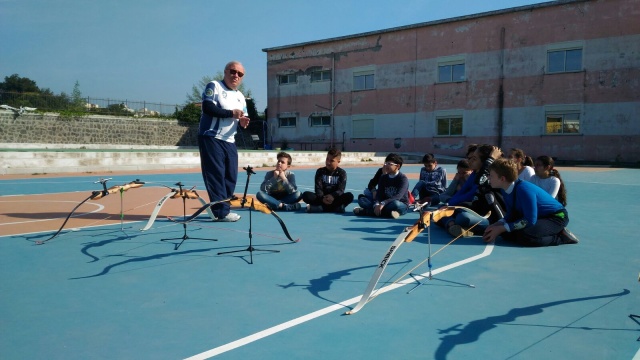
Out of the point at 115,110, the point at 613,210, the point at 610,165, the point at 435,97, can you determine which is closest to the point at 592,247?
the point at 613,210

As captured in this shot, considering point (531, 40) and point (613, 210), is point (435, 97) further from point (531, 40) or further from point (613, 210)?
point (613, 210)

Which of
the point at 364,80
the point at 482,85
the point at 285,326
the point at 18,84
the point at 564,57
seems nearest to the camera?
the point at 285,326

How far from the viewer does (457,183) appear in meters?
8.88

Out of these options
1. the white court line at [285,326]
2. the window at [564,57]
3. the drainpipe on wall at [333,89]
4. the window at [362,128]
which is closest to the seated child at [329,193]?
the white court line at [285,326]

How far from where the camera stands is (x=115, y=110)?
3862 cm

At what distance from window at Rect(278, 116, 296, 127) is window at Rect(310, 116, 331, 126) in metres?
2.17

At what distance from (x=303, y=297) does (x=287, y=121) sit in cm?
3888

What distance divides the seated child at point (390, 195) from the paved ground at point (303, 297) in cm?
119

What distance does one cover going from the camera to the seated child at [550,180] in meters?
6.91

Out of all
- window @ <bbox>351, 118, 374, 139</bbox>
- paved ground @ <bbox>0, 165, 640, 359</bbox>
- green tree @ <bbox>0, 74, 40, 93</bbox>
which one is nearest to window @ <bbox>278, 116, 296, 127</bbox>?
window @ <bbox>351, 118, 374, 139</bbox>

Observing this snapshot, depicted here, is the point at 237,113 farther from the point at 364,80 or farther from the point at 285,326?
the point at 364,80

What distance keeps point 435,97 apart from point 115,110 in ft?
82.4

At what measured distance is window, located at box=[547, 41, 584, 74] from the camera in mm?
28125

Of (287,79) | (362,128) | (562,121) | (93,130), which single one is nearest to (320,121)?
(362,128)
